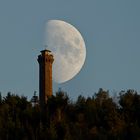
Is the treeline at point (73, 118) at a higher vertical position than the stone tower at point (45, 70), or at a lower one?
lower

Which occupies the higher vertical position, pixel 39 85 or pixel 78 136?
pixel 39 85

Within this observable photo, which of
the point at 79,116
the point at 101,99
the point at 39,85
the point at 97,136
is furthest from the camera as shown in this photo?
the point at 39,85

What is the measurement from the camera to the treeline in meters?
45.9

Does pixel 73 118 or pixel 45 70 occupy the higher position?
pixel 45 70

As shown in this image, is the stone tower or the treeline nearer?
the treeline

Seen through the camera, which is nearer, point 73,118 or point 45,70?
point 73,118

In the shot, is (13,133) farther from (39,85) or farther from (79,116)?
(39,85)

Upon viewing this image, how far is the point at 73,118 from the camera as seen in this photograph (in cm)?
5050

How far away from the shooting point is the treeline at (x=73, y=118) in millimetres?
45938

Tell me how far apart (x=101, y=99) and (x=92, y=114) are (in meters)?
3.67

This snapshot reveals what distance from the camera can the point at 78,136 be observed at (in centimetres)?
4544

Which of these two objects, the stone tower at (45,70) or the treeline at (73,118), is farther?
the stone tower at (45,70)

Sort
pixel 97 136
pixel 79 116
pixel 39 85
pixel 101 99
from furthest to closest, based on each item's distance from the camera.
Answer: pixel 39 85 < pixel 101 99 < pixel 79 116 < pixel 97 136

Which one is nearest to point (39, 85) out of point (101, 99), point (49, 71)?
point (49, 71)
